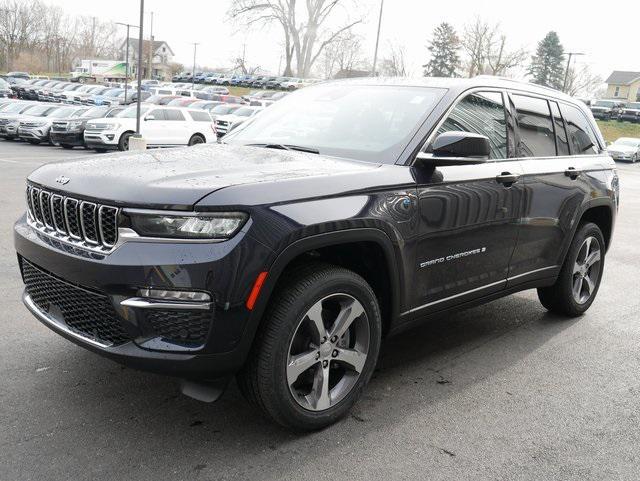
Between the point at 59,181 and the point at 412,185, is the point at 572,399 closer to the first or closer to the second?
the point at 412,185

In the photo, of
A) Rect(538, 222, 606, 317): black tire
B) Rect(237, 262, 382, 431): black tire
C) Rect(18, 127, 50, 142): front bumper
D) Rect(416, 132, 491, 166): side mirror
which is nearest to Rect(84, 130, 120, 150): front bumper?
Rect(18, 127, 50, 142): front bumper

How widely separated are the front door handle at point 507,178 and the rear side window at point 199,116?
20.4 m

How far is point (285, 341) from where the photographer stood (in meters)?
2.95

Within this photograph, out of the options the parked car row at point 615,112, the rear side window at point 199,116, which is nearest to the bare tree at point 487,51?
the parked car row at point 615,112

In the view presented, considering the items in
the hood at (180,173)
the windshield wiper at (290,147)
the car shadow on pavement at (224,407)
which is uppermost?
the windshield wiper at (290,147)

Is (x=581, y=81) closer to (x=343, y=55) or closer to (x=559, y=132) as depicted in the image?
(x=343, y=55)

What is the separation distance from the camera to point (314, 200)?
3.05 m

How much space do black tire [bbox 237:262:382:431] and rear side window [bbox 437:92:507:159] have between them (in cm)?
130

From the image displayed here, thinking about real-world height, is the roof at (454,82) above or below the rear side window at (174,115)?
above

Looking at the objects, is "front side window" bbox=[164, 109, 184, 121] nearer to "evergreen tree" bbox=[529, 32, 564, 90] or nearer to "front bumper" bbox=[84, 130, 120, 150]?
"front bumper" bbox=[84, 130, 120, 150]

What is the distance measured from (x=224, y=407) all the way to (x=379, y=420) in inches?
32.8

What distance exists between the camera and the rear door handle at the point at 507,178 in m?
4.14

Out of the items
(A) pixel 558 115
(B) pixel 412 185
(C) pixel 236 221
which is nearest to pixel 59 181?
(C) pixel 236 221

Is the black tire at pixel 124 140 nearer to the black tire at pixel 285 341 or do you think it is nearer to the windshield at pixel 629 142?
the black tire at pixel 285 341
